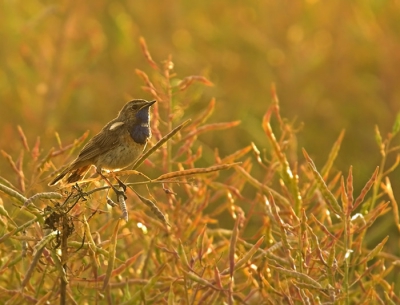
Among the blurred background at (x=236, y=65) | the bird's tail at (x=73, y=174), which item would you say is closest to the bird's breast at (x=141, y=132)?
the bird's tail at (x=73, y=174)

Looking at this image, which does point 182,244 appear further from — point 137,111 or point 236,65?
point 236,65

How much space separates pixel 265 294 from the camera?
87.0 inches

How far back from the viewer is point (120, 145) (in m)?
2.69

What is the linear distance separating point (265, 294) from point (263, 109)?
3377mm

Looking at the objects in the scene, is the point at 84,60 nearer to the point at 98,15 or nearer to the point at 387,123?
the point at 98,15

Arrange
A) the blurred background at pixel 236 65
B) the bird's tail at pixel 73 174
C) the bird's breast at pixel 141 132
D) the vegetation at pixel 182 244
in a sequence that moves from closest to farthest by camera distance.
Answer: the vegetation at pixel 182 244, the bird's tail at pixel 73 174, the bird's breast at pixel 141 132, the blurred background at pixel 236 65

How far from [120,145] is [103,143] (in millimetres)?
52

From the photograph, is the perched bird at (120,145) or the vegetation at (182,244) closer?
the vegetation at (182,244)

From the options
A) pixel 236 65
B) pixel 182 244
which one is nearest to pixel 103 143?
pixel 182 244

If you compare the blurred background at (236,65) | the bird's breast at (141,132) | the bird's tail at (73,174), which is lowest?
the blurred background at (236,65)

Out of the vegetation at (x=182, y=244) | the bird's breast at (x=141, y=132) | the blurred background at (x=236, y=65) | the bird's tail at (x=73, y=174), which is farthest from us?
the blurred background at (x=236, y=65)

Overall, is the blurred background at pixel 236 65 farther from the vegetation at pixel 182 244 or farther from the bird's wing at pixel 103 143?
the vegetation at pixel 182 244

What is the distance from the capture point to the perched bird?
264 cm

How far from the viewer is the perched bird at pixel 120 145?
2.64m
